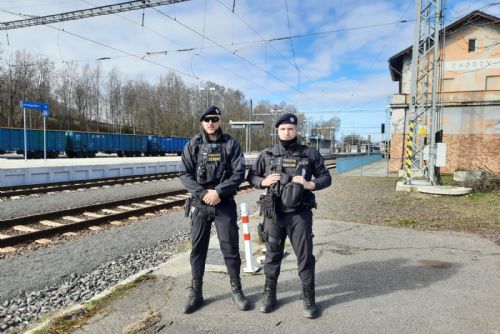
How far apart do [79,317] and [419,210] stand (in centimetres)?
918

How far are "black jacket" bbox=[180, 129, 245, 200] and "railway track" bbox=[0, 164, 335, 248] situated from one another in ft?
15.5

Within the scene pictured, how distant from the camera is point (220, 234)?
3924 mm

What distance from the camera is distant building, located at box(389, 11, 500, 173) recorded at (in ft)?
75.6

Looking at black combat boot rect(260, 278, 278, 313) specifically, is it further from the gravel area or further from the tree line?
the tree line

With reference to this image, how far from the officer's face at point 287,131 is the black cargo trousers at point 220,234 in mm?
878

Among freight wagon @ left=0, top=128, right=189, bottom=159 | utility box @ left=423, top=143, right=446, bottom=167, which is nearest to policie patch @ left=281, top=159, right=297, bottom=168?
utility box @ left=423, top=143, right=446, bottom=167

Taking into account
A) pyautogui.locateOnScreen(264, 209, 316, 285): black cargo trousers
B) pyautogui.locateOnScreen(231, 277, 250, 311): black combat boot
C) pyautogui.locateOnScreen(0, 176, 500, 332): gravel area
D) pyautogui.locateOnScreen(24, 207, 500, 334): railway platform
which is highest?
pyautogui.locateOnScreen(264, 209, 316, 285): black cargo trousers

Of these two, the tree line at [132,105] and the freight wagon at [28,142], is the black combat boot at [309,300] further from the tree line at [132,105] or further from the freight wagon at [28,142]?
the tree line at [132,105]

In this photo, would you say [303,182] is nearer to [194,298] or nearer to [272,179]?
[272,179]

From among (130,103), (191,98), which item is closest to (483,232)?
(191,98)

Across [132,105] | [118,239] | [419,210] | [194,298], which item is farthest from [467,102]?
[132,105]

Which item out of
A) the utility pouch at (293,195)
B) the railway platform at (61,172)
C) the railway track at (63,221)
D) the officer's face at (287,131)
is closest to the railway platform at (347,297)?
the utility pouch at (293,195)

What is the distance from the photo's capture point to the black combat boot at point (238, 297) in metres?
3.84

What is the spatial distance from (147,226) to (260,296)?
17.0ft
